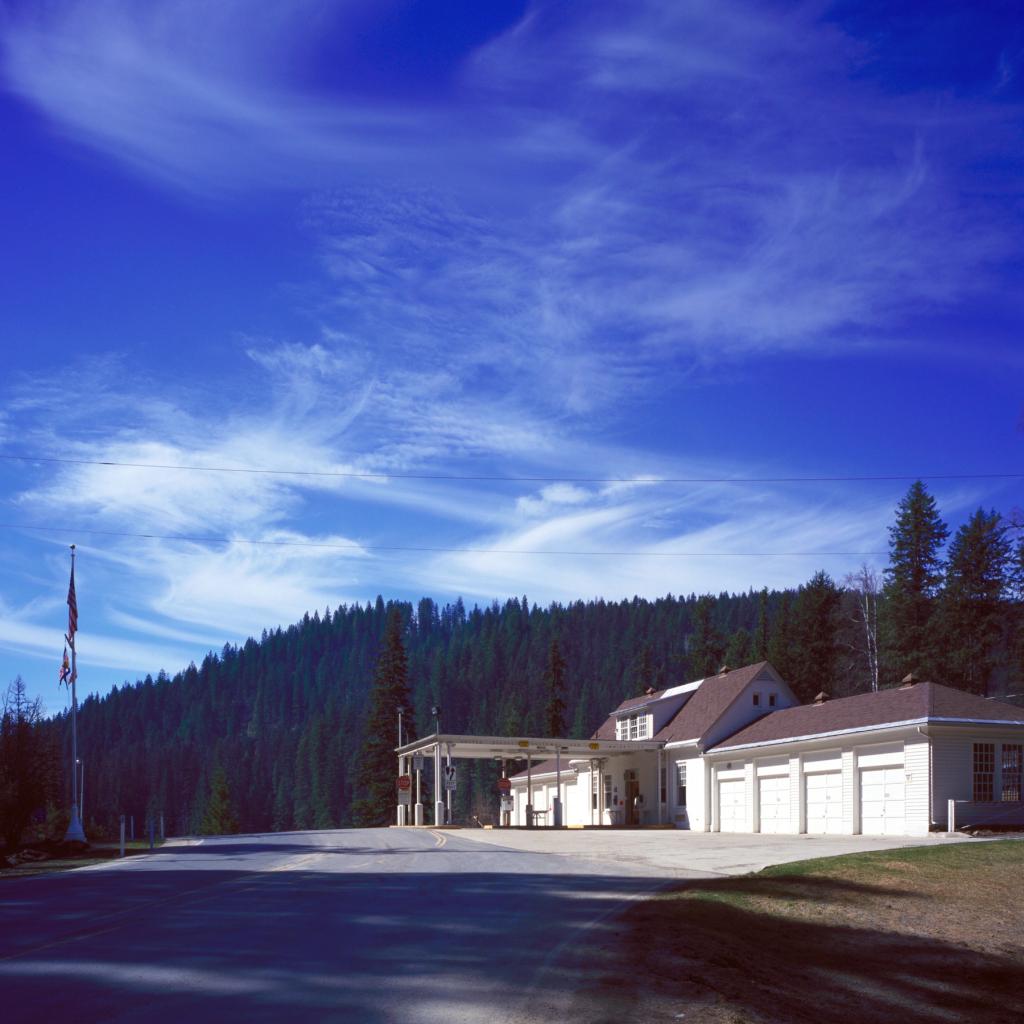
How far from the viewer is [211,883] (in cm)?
1914

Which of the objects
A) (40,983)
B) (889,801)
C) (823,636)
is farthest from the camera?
(823,636)

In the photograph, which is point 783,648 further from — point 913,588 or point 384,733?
point 384,733

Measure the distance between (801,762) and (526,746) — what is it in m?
14.5

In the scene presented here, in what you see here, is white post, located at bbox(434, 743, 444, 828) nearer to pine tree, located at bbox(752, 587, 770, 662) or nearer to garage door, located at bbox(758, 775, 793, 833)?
garage door, located at bbox(758, 775, 793, 833)

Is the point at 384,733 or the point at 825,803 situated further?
the point at 384,733

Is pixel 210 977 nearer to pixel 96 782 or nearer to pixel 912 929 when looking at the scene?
pixel 912 929

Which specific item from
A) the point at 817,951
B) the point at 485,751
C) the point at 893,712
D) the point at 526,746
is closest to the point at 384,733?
the point at 485,751

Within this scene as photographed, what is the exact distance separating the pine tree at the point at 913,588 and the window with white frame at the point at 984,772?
3201 cm

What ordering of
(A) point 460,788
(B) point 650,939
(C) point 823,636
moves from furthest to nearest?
(A) point 460,788
(C) point 823,636
(B) point 650,939

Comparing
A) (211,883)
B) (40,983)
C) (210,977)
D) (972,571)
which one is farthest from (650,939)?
(972,571)

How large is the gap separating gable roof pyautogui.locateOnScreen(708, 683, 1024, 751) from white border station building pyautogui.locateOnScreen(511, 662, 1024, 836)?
2.8 inches

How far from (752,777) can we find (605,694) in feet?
376

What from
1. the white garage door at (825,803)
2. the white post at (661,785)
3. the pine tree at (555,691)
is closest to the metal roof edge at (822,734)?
the white garage door at (825,803)

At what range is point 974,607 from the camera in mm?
64750
